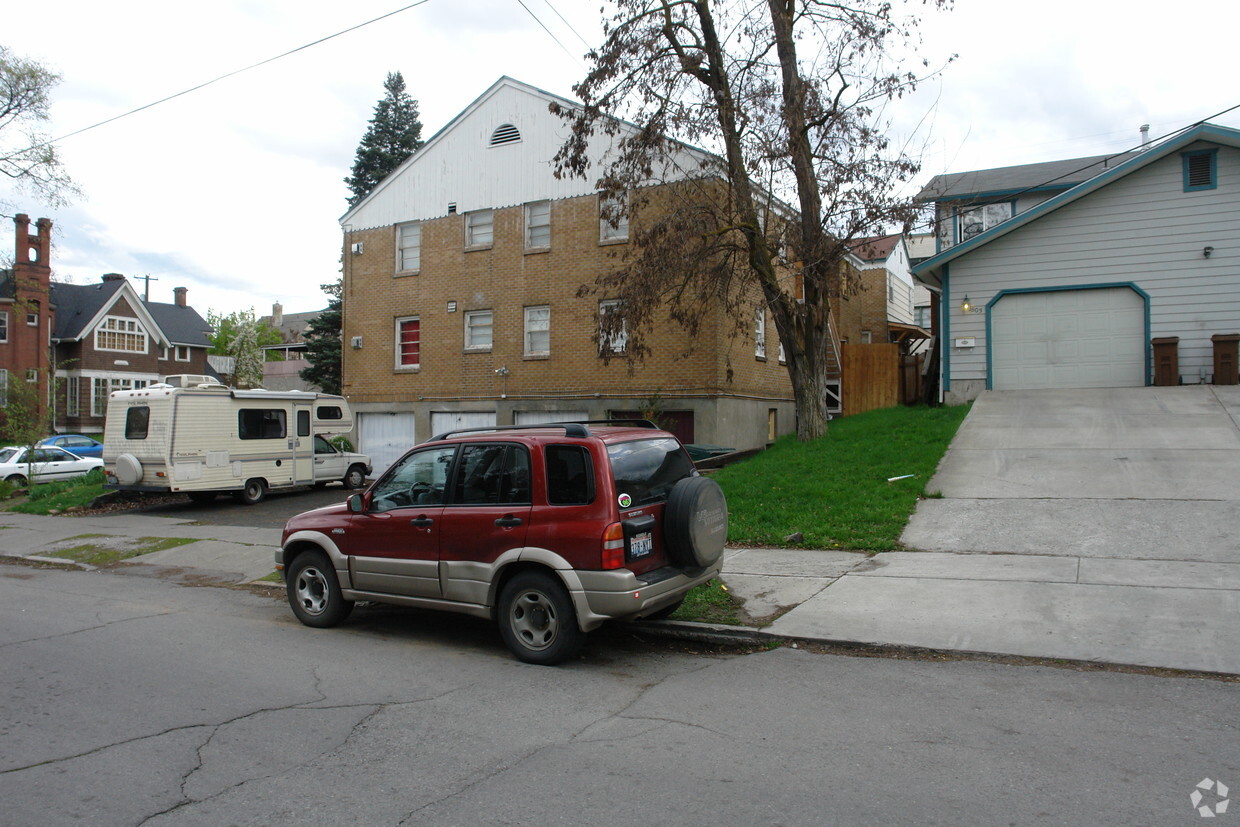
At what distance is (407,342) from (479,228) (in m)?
4.13

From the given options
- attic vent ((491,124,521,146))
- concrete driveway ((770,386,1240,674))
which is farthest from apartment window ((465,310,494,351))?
concrete driveway ((770,386,1240,674))

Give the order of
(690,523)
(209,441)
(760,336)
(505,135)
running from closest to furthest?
(690,523), (209,441), (760,336), (505,135)

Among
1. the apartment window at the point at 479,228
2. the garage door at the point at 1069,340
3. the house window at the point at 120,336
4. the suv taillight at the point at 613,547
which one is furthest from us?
the house window at the point at 120,336

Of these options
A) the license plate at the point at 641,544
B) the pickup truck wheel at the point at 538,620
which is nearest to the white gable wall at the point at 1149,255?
the license plate at the point at 641,544

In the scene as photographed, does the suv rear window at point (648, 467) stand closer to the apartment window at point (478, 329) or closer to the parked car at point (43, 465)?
the apartment window at point (478, 329)

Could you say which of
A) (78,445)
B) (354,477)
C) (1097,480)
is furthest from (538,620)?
(78,445)

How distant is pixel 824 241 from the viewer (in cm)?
1492

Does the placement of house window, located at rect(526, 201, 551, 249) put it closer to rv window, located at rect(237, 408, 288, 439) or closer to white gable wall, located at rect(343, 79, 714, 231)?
white gable wall, located at rect(343, 79, 714, 231)

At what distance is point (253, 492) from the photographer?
62.2ft

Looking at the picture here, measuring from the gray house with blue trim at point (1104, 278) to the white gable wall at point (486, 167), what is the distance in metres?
7.89

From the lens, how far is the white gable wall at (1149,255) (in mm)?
17250

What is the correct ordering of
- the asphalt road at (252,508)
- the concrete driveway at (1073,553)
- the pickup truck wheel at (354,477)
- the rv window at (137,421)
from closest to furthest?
the concrete driveway at (1073,553)
the asphalt road at (252,508)
the rv window at (137,421)
the pickup truck wheel at (354,477)

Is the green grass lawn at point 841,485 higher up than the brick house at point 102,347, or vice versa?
the brick house at point 102,347

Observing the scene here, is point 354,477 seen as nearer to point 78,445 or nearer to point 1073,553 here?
point 78,445
